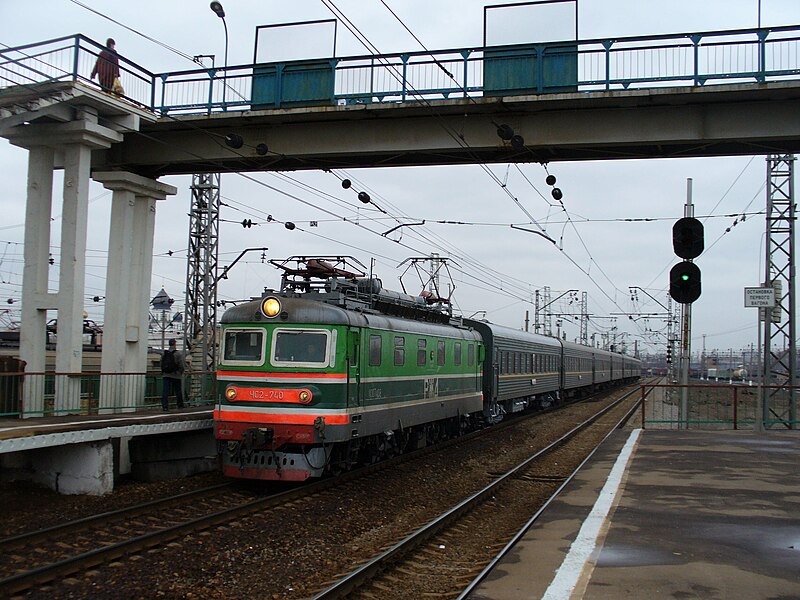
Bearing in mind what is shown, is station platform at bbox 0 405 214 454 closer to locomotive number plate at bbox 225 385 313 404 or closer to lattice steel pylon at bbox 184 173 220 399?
locomotive number plate at bbox 225 385 313 404

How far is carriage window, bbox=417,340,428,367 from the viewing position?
1598cm

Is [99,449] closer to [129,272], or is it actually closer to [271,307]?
[271,307]

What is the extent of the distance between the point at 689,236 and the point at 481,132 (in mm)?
5654

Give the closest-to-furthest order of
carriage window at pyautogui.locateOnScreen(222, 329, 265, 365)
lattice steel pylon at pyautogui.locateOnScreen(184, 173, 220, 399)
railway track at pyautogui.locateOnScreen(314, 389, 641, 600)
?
1. railway track at pyautogui.locateOnScreen(314, 389, 641, 600)
2. carriage window at pyautogui.locateOnScreen(222, 329, 265, 365)
3. lattice steel pylon at pyautogui.locateOnScreen(184, 173, 220, 399)

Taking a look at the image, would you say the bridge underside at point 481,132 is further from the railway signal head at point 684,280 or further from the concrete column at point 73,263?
the railway signal head at point 684,280

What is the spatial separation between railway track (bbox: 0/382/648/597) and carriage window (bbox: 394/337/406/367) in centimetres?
283

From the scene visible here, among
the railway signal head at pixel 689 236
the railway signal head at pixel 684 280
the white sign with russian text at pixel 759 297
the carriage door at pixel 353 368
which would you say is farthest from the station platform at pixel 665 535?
the white sign with russian text at pixel 759 297

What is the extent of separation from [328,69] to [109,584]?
42.8 ft

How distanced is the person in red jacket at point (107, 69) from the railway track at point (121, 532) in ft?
31.2

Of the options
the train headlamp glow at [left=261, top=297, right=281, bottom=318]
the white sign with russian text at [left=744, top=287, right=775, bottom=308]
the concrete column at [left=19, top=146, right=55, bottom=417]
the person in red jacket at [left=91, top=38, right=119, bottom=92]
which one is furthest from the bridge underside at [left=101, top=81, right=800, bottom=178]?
the train headlamp glow at [left=261, top=297, right=281, bottom=318]

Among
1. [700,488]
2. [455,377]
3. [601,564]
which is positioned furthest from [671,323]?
[601,564]

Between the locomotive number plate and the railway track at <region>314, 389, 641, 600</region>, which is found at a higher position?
the locomotive number plate

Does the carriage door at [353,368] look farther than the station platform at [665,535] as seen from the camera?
Yes

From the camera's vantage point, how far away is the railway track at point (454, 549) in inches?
301
